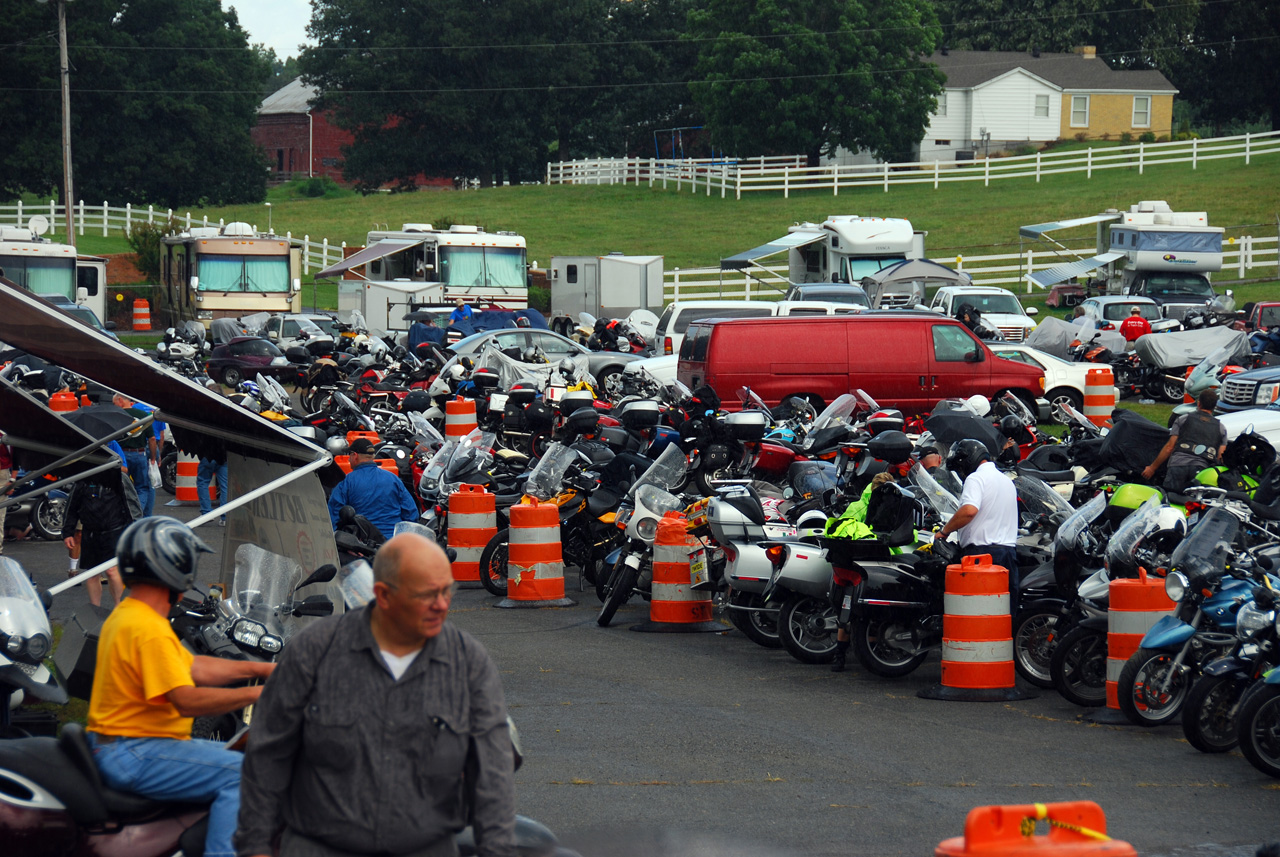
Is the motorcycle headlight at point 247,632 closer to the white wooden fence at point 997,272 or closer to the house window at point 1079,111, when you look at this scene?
the white wooden fence at point 997,272

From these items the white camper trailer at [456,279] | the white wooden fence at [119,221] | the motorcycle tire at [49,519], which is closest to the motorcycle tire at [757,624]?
the motorcycle tire at [49,519]

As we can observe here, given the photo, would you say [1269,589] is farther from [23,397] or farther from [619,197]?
[619,197]

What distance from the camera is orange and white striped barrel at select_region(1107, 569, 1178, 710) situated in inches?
366

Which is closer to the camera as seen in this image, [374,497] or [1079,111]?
[374,497]

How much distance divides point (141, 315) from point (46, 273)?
1114cm

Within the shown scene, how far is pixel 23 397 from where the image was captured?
10.4m

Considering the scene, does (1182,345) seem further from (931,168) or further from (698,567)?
(931,168)

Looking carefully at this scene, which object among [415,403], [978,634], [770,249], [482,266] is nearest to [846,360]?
[415,403]

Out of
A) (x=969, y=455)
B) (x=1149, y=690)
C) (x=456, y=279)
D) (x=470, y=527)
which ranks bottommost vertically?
(x=1149, y=690)

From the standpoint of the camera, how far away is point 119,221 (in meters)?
65.8

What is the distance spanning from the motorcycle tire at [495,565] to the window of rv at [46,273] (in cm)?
2633

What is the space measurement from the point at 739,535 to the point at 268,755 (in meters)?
7.60

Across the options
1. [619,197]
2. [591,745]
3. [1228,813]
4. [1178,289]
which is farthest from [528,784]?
[619,197]

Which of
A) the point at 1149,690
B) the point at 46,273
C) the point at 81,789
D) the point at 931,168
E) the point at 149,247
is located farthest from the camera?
the point at 931,168
